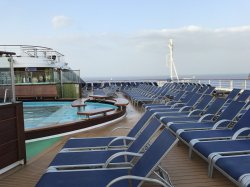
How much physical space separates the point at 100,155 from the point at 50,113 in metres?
8.00

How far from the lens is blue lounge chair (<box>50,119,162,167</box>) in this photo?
271 cm

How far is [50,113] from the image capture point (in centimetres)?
1053

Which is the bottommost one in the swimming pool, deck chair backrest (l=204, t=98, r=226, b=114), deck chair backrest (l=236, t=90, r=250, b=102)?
the swimming pool

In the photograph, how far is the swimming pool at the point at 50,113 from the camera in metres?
8.44

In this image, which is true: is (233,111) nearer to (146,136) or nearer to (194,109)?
(194,109)

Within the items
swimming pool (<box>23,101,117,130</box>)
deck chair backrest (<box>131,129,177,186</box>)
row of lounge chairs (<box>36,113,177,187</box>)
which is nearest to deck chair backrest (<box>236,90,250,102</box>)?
row of lounge chairs (<box>36,113,177,187</box>)

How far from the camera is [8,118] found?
3.49 meters

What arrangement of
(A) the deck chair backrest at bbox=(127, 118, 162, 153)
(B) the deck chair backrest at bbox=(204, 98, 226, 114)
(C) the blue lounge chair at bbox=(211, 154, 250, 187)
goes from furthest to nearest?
(B) the deck chair backrest at bbox=(204, 98, 226, 114) < (A) the deck chair backrest at bbox=(127, 118, 162, 153) < (C) the blue lounge chair at bbox=(211, 154, 250, 187)

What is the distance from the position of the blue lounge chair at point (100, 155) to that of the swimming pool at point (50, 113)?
15.6 feet

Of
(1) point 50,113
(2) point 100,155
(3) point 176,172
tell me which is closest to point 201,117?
(3) point 176,172

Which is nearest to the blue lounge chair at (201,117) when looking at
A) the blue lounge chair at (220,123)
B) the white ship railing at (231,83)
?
the blue lounge chair at (220,123)

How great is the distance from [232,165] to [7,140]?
2.50 metres

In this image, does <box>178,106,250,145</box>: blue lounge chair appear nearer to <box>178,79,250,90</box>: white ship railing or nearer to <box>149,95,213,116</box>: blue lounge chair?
<box>149,95,213,116</box>: blue lounge chair

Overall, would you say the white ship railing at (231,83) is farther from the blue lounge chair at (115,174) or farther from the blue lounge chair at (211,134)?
the blue lounge chair at (115,174)
